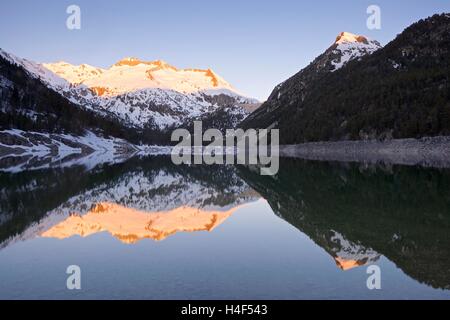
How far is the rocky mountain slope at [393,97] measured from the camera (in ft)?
365

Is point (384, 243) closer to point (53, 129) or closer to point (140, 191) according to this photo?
point (140, 191)

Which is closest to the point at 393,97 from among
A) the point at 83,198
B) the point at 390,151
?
the point at 390,151

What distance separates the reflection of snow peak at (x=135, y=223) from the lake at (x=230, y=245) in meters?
0.10

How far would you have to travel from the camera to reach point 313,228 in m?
24.9

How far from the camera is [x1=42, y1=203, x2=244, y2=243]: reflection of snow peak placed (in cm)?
2498

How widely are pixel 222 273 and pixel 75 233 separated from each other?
11.1 m

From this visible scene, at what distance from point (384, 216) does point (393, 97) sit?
11650cm

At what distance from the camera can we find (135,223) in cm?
2906

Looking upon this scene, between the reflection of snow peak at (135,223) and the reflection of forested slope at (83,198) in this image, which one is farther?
the reflection of forested slope at (83,198)

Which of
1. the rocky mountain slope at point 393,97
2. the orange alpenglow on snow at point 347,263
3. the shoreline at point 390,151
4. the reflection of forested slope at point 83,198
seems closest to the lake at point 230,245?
the orange alpenglow on snow at point 347,263

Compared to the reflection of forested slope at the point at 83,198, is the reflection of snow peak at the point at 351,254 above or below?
below

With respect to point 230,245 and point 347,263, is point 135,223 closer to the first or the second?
point 230,245

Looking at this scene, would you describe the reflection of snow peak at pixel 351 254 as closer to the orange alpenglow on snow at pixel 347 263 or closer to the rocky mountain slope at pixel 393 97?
the orange alpenglow on snow at pixel 347 263
